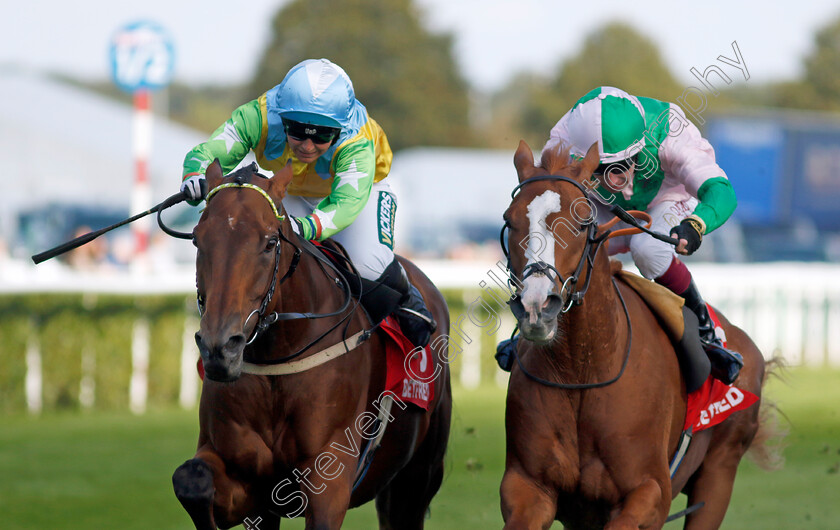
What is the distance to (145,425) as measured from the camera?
8.90 metres

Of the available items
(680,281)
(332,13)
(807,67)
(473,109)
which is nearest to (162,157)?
(680,281)

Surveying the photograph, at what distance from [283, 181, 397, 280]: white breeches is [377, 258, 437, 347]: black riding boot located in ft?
0.16

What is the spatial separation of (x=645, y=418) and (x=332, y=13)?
46.7 meters

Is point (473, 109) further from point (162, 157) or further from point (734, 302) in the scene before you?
point (734, 302)

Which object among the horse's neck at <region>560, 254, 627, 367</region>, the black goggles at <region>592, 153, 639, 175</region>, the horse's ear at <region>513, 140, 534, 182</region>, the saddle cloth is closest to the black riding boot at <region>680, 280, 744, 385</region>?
the saddle cloth

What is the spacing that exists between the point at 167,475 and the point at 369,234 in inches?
137

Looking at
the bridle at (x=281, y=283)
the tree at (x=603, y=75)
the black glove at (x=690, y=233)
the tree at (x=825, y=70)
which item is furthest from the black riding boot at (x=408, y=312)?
the tree at (x=825, y=70)

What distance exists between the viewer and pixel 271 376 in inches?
144

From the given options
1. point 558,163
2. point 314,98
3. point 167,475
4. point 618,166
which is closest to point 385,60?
point 167,475

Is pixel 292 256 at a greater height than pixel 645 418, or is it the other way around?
pixel 292 256

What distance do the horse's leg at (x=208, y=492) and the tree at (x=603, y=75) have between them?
157ft

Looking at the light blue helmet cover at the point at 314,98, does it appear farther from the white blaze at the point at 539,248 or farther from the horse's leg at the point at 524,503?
the horse's leg at the point at 524,503

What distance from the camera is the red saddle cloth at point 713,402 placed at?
13.5 ft

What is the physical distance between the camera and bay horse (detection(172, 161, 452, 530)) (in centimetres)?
321
